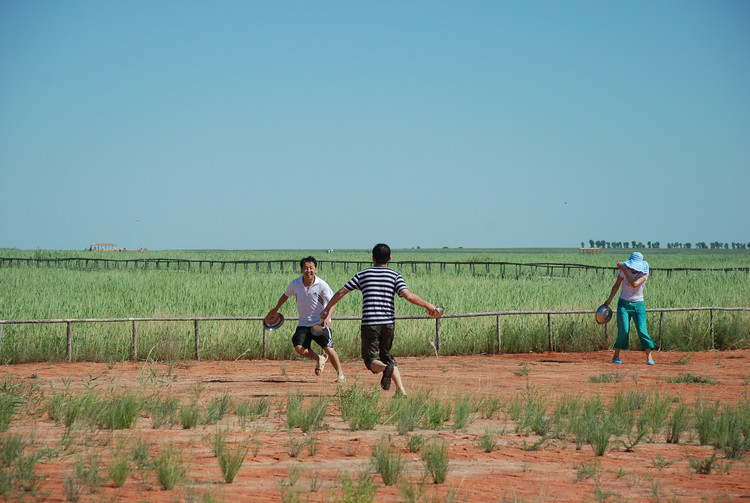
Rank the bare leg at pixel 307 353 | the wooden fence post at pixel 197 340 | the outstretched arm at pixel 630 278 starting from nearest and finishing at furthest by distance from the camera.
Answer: the bare leg at pixel 307 353 < the outstretched arm at pixel 630 278 < the wooden fence post at pixel 197 340

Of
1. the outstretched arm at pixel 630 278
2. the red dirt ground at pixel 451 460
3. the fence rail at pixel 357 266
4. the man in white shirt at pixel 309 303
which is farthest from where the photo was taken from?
the fence rail at pixel 357 266

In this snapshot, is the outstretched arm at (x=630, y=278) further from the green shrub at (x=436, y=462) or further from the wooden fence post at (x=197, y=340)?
the wooden fence post at (x=197, y=340)

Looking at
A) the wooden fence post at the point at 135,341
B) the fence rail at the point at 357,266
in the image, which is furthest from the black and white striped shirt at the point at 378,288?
the fence rail at the point at 357,266

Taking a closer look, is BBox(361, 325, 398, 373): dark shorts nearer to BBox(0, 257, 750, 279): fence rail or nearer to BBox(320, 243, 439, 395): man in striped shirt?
BBox(320, 243, 439, 395): man in striped shirt

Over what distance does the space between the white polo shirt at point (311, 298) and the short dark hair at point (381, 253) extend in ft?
5.78

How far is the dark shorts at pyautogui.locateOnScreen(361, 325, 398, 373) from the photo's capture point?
27.1 feet

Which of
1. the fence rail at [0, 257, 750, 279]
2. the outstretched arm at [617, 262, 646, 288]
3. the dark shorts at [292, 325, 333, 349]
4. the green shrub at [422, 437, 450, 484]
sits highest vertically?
the fence rail at [0, 257, 750, 279]

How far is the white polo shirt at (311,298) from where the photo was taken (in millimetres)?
9906

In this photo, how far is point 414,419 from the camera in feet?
25.1

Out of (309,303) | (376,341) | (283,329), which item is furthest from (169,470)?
(283,329)

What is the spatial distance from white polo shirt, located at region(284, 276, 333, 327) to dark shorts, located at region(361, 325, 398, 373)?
1.67 metres

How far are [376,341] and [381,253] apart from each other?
3.12 ft

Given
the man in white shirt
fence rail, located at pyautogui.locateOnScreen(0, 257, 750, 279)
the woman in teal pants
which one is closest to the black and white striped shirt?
the man in white shirt

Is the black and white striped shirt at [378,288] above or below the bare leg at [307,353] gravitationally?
above
